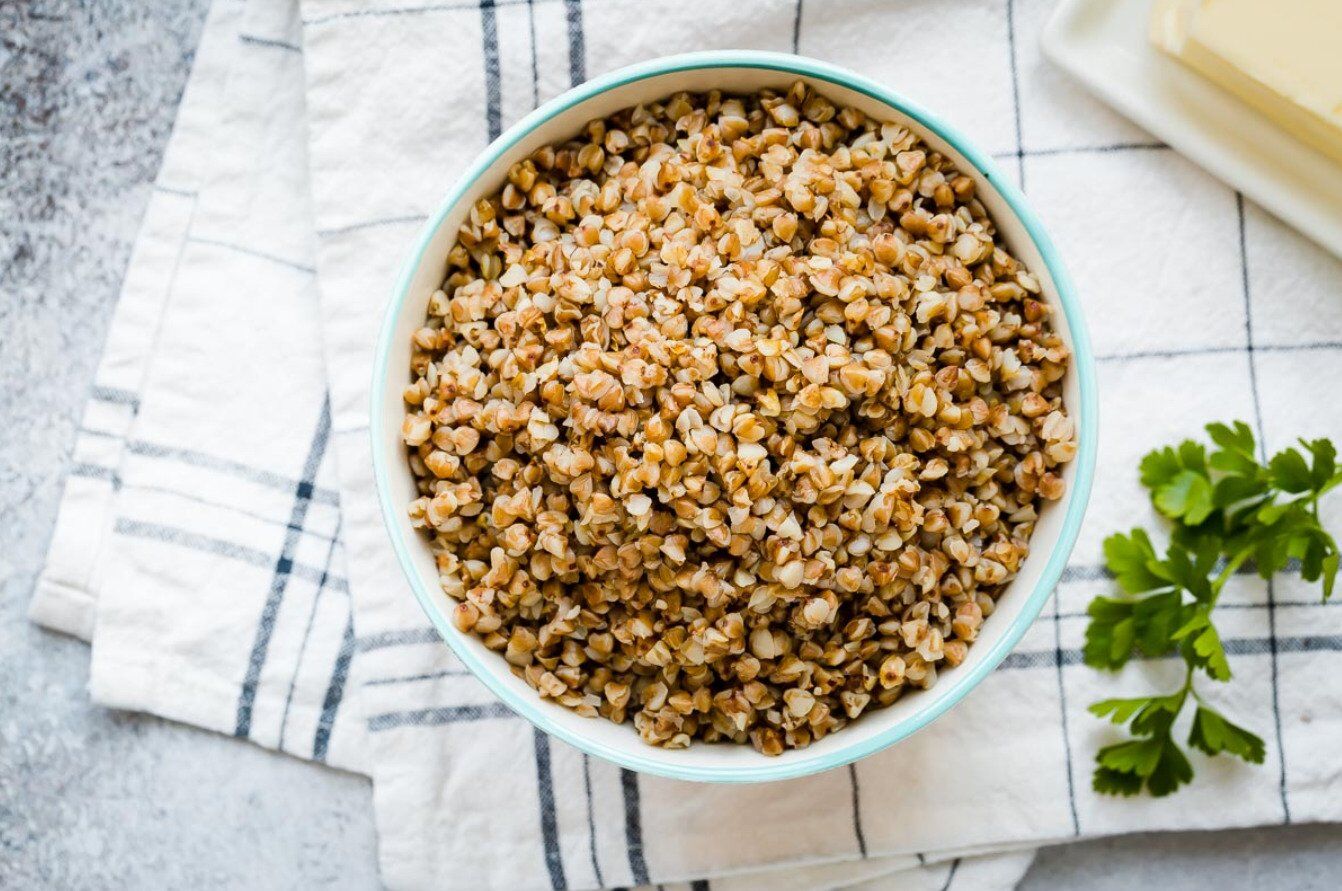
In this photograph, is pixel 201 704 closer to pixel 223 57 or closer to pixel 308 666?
pixel 308 666

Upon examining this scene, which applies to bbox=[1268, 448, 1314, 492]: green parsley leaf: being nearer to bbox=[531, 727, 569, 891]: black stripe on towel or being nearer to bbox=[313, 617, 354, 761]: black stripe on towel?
bbox=[531, 727, 569, 891]: black stripe on towel

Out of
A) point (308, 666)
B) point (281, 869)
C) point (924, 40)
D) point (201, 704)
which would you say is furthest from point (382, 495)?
point (924, 40)

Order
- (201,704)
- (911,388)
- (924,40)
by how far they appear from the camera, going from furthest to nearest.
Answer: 1. (201,704)
2. (924,40)
3. (911,388)

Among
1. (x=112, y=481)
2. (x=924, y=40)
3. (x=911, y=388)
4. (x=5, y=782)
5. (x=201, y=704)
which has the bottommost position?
(x=5, y=782)

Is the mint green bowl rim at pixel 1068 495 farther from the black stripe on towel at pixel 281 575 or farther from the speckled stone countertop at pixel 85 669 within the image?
the speckled stone countertop at pixel 85 669

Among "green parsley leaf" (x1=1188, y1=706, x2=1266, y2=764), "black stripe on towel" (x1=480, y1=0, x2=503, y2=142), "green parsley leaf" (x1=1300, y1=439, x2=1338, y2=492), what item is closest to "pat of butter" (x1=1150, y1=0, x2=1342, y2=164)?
"green parsley leaf" (x1=1300, y1=439, x2=1338, y2=492)

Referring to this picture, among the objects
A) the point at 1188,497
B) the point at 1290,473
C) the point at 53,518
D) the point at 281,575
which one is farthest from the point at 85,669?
the point at 1290,473

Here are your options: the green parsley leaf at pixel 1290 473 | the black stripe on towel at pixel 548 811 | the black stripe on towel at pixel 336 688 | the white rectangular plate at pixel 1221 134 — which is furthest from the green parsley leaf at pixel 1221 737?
the black stripe on towel at pixel 336 688
